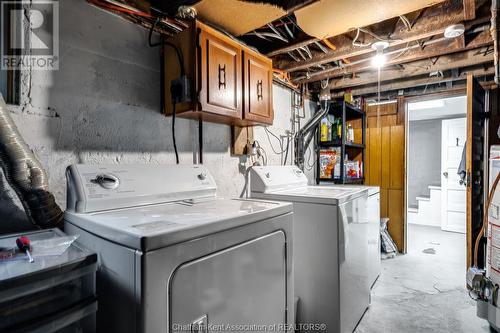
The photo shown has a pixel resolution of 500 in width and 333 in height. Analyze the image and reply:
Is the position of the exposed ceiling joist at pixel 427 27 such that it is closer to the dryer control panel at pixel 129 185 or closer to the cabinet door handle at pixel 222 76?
the cabinet door handle at pixel 222 76

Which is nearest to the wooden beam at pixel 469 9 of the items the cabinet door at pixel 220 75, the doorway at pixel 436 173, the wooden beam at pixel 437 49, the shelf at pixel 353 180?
the wooden beam at pixel 437 49

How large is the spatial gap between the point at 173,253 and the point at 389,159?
3645 mm

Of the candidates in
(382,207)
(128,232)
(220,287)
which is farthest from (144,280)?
(382,207)

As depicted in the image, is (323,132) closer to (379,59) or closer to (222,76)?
(379,59)

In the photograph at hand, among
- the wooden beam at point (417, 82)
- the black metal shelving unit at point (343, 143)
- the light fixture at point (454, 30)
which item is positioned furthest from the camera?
the black metal shelving unit at point (343, 143)

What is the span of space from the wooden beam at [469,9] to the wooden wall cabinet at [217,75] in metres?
1.18

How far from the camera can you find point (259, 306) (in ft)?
3.69

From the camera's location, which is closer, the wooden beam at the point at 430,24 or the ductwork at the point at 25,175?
the ductwork at the point at 25,175

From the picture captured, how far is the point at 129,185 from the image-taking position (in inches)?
48.3

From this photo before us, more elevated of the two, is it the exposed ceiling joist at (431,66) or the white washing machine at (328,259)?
the exposed ceiling joist at (431,66)

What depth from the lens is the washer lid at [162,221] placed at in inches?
30.5

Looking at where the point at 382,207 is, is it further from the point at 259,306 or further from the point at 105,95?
the point at 105,95

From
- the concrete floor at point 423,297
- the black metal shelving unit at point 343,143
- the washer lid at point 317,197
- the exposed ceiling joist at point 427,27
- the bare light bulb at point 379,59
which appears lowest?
the concrete floor at point 423,297

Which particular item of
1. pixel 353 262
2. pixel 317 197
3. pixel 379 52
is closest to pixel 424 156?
pixel 379 52
